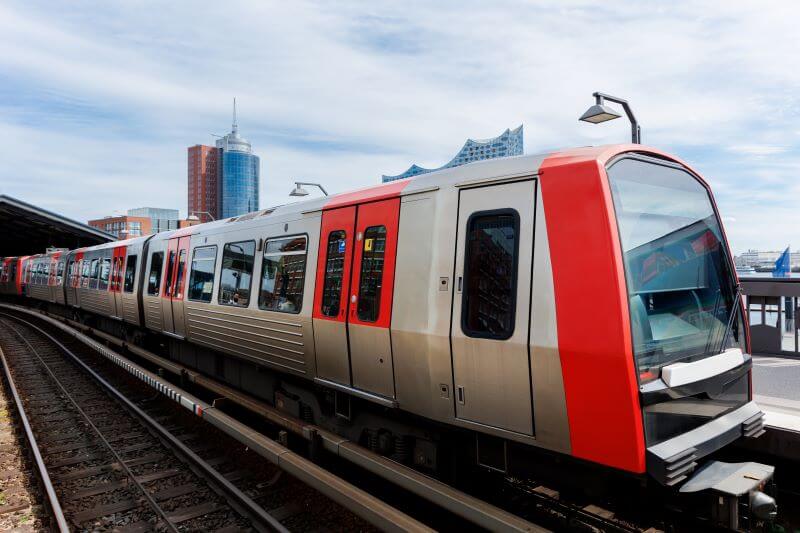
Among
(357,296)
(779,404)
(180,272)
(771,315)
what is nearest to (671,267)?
(357,296)

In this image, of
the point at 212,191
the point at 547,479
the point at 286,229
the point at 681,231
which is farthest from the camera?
the point at 212,191

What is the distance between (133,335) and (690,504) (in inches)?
564

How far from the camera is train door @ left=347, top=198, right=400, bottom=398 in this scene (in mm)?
5020

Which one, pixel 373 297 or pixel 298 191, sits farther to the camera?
pixel 298 191

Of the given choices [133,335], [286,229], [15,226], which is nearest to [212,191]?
[15,226]

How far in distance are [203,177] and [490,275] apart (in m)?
106

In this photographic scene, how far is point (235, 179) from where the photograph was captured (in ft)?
326

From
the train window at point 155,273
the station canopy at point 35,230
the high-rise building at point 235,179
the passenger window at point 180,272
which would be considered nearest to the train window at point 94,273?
the train window at point 155,273

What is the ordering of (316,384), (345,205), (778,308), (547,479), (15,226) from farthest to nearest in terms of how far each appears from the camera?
1. (15,226)
2. (778,308)
3. (316,384)
4. (345,205)
5. (547,479)

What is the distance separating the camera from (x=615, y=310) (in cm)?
329

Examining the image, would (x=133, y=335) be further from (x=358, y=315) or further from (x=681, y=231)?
(x=681, y=231)

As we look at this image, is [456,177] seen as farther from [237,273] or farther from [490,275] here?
[237,273]

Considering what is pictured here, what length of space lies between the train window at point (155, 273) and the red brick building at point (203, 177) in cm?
9324

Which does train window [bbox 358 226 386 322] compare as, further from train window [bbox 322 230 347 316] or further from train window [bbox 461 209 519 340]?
train window [bbox 461 209 519 340]
